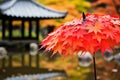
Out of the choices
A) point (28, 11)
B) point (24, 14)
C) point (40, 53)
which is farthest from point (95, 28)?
point (28, 11)

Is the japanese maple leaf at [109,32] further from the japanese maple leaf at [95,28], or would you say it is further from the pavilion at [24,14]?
the pavilion at [24,14]

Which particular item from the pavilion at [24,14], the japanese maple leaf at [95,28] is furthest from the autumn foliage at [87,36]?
the pavilion at [24,14]

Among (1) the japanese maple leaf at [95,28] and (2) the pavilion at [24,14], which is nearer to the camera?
(1) the japanese maple leaf at [95,28]

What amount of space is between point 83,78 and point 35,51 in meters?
9.43

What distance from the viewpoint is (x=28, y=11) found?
66.4 ft

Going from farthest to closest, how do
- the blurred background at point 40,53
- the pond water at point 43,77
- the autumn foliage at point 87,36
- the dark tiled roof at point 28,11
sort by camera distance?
1. the dark tiled roof at point 28,11
2. the blurred background at point 40,53
3. the pond water at point 43,77
4. the autumn foliage at point 87,36

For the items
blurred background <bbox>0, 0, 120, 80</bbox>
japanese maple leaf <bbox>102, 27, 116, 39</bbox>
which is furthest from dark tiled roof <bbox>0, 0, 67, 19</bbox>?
japanese maple leaf <bbox>102, 27, 116, 39</bbox>

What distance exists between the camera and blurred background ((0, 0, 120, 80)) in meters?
11.1

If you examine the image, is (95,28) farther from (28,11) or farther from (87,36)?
(28,11)

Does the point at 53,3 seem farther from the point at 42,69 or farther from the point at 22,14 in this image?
the point at 42,69

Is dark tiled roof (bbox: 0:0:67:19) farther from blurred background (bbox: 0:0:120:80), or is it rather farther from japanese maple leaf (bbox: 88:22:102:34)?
japanese maple leaf (bbox: 88:22:102:34)

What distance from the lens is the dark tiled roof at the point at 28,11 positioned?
19.7 meters

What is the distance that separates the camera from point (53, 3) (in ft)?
75.1

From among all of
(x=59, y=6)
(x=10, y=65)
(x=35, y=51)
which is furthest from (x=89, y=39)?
(x=59, y=6)
